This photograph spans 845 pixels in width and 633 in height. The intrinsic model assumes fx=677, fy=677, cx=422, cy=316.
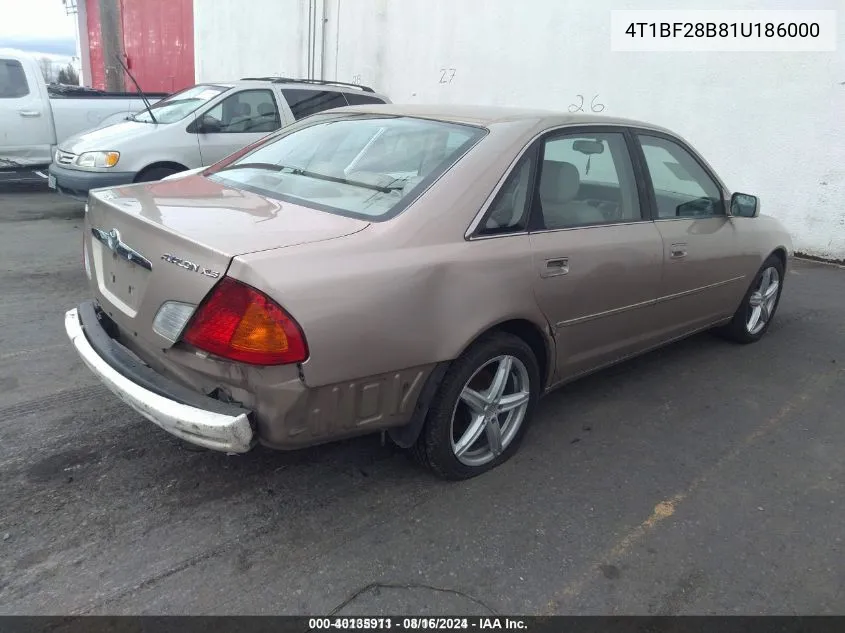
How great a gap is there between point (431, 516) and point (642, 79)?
25.1 feet

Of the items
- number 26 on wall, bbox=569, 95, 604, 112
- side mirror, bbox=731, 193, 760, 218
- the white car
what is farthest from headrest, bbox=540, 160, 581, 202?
the white car

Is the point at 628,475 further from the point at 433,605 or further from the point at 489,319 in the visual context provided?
the point at 433,605

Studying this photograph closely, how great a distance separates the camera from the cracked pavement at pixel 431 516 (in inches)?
92.1

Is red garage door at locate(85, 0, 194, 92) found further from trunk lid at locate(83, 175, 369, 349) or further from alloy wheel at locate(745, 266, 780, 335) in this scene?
trunk lid at locate(83, 175, 369, 349)

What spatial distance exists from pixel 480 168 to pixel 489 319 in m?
0.65

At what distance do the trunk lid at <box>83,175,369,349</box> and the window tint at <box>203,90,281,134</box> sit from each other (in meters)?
4.86

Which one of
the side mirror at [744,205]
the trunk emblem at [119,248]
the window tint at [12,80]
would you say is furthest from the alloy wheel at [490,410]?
the window tint at [12,80]

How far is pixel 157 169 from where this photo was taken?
7.22 meters

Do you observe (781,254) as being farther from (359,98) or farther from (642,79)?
(359,98)

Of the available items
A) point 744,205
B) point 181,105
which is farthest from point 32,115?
point 744,205

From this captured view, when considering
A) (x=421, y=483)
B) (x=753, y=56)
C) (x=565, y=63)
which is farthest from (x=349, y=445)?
(x=565, y=63)

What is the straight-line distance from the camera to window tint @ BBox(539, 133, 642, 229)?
3.17 m

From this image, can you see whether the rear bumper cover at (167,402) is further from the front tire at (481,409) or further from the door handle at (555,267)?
the door handle at (555,267)

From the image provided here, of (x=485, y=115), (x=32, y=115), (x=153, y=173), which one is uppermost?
(x=485, y=115)
